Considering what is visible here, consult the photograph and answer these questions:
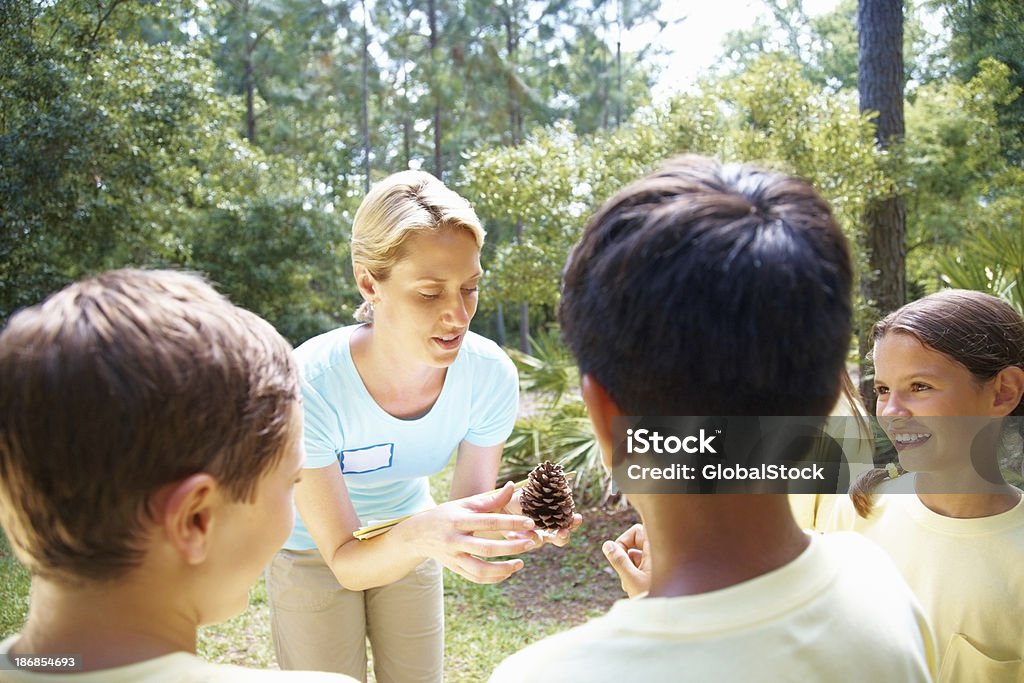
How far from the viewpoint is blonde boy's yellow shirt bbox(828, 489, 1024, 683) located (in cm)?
161

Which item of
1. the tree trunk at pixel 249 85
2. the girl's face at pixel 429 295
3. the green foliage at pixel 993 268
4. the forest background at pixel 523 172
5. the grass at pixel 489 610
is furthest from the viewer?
the tree trunk at pixel 249 85

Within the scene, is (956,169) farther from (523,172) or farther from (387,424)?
(387,424)

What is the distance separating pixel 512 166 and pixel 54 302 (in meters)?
6.78

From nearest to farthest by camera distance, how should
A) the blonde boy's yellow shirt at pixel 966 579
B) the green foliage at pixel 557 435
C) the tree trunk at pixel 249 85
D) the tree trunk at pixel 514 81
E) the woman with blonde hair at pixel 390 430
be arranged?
the blonde boy's yellow shirt at pixel 966 579
the woman with blonde hair at pixel 390 430
the green foliage at pixel 557 435
the tree trunk at pixel 249 85
the tree trunk at pixel 514 81

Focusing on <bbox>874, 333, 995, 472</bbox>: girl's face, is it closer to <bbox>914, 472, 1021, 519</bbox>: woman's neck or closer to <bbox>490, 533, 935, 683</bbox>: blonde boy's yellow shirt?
<bbox>914, 472, 1021, 519</bbox>: woman's neck

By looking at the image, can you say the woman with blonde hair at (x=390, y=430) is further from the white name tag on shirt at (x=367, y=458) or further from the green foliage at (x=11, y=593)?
the green foliage at (x=11, y=593)

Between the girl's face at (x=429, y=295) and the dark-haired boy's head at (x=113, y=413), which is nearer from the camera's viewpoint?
the dark-haired boy's head at (x=113, y=413)

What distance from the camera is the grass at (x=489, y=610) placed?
484cm

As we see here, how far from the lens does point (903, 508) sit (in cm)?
183

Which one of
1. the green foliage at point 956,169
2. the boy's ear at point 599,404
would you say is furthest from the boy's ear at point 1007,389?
the green foliage at point 956,169

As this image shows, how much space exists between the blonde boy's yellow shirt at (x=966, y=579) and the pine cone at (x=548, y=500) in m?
0.61

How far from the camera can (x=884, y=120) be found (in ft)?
25.4

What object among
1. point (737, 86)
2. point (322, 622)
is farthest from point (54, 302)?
point (737, 86)

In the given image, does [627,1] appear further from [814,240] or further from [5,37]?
[814,240]
